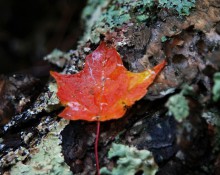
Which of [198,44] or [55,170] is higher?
[198,44]

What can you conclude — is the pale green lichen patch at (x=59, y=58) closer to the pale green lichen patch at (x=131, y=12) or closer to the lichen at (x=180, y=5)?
the pale green lichen patch at (x=131, y=12)

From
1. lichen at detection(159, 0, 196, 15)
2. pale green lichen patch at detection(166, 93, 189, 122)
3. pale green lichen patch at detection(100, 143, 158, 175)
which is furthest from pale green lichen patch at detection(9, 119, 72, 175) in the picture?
lichen at detection(159, 0, 196, 15)

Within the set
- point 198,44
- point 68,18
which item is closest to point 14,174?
point 198,44

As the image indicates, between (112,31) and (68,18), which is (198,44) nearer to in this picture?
(112,31)

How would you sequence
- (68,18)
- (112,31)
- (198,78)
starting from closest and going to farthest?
(198,78) < (112,31) < (68,18)

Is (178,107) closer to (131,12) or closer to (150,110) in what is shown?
(150,110)

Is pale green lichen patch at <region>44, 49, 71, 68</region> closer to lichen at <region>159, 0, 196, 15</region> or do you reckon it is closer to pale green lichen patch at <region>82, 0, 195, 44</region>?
pale green lichen patch at <region>82, 0, 195, 44</region>
